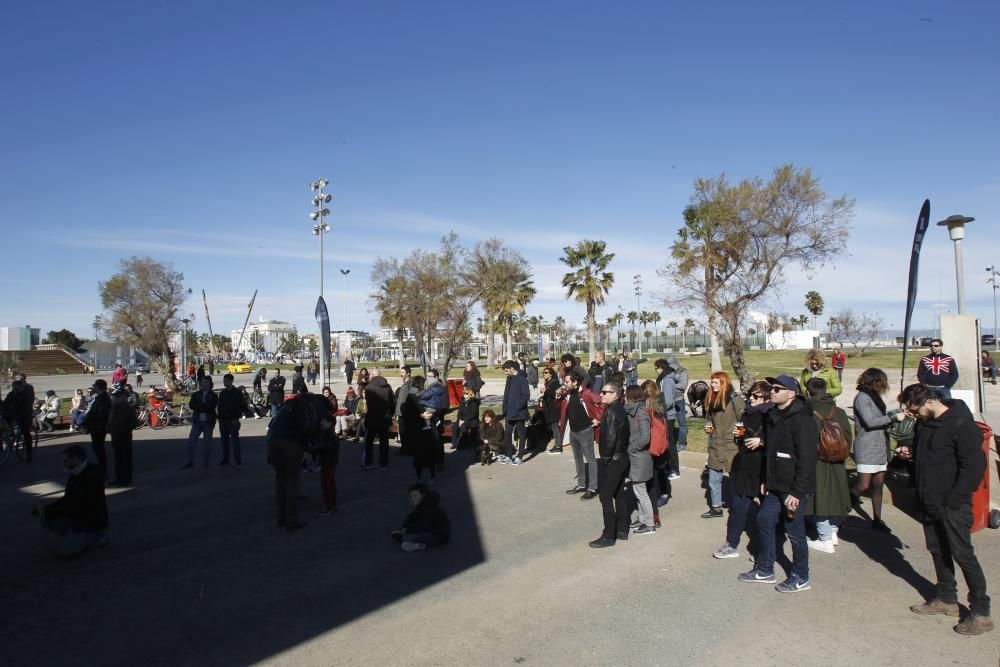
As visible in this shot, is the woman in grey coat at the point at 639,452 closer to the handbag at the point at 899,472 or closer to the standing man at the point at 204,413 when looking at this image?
the handbag at the point at 899,472

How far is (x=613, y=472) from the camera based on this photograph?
6555 mm

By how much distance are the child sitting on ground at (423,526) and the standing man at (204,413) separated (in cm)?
588

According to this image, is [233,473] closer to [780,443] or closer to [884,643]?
[780,443]

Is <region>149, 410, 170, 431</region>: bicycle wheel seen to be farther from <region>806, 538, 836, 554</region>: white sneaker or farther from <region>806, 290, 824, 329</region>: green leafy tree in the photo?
<region>806, 290, 824, 329</region>: green leafy tree

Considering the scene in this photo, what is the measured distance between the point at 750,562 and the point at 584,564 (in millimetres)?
1529

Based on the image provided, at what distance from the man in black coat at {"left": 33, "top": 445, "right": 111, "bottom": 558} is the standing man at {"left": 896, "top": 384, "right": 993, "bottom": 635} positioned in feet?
24.6

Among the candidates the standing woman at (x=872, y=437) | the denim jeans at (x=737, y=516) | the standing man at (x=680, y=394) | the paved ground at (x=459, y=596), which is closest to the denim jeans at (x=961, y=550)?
the paved ground at (x=459, y=596)

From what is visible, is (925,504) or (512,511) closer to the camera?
(925,504)

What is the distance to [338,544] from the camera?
267 inches

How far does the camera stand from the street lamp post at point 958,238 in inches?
438

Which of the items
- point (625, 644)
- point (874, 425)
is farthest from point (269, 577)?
point (874, 425)

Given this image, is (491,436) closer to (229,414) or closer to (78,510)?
(229,414)

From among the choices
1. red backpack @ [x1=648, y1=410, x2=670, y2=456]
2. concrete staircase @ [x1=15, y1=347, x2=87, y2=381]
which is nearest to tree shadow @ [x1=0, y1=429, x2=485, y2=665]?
red backpack @ [x1=648, y1=410, x2=670, y2=456]

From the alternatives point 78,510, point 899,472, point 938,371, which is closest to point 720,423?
point 899,472
